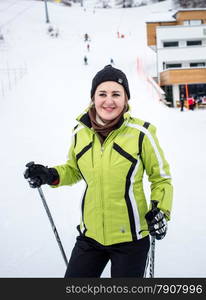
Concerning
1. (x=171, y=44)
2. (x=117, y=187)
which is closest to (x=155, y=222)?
(x=117, y=187)

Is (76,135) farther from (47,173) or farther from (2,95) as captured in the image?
(2,95)

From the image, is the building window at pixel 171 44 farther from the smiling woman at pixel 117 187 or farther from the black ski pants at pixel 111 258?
the black ski pants at pixel 111 258

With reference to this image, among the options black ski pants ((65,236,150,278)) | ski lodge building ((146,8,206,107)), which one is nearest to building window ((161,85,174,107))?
ski lodge building ((146,8,206,107))

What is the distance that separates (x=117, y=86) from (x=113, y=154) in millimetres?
475

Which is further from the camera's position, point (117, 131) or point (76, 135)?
point (76, 135)

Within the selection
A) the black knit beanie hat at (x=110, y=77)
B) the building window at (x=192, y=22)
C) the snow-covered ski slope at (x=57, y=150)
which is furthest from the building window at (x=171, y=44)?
the black knit beanie hat at (x=110, y=77)

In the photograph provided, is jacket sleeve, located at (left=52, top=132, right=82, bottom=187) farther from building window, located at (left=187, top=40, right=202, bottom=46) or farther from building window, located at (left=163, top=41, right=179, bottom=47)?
building window, located at (left=187, top=40, right=202, bottom=46)

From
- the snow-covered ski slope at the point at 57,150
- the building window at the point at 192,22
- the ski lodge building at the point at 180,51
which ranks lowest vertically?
the snow-covered ski slope at the point at 57,150

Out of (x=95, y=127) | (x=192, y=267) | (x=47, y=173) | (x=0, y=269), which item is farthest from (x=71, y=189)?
(x=95, y=127)

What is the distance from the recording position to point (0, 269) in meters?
3.08

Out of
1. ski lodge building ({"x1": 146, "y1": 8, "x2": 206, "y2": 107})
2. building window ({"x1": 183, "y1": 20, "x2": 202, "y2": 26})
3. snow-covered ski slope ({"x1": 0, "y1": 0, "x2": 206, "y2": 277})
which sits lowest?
snow-covered ski slope ({"x1": 0, "y1": 0, "x2": 206, "y2": 277})

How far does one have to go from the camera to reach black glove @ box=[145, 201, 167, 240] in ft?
5.88

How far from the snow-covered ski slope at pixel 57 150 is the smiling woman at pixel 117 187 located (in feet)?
3.91

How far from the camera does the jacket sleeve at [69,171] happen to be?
2.18 meters
